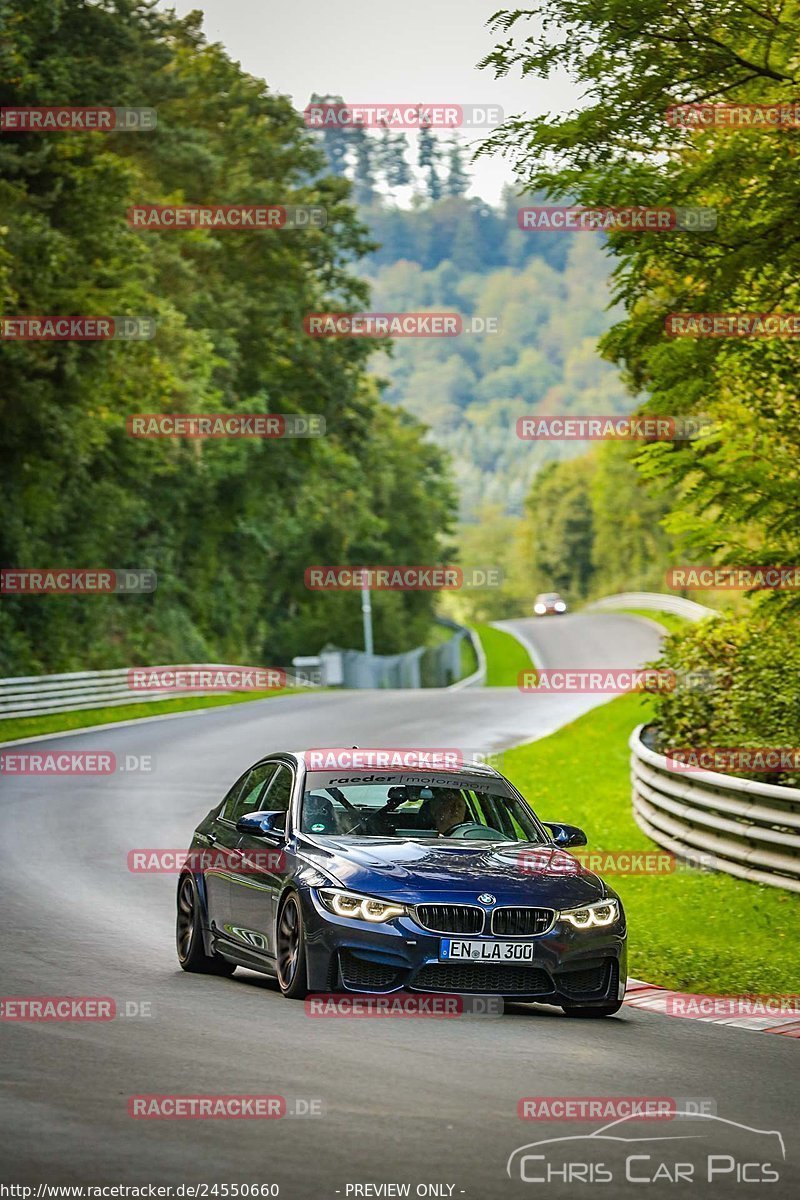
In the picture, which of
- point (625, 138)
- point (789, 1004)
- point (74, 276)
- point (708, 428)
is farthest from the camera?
point (74, 276)

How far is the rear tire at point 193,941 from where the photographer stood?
12.0 metres

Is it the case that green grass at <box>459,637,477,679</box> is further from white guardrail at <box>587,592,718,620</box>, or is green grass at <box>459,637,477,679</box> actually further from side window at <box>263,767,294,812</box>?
side window at <box>263,767,294,812</box>

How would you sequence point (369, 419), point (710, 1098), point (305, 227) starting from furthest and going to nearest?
point (369, 419), point (305, 227), point (710, 1098)

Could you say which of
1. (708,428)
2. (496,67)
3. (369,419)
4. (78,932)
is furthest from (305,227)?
(78,932)

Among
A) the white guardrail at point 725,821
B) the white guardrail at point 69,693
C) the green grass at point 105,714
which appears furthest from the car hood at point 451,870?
the white guardrail at point 69,693

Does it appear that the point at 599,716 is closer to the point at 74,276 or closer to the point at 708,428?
the point at 74,276

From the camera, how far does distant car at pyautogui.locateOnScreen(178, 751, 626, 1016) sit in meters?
10.1

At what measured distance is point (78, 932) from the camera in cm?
1377

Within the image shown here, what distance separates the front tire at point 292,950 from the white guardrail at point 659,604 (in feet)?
181

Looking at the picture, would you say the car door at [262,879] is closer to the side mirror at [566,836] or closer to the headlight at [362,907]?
the headlight at [362,907]

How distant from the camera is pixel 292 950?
1049 centimetres

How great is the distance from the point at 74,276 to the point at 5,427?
396cm

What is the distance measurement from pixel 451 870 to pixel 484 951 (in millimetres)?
511

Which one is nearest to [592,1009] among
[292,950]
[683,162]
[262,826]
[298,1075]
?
[292,950]
